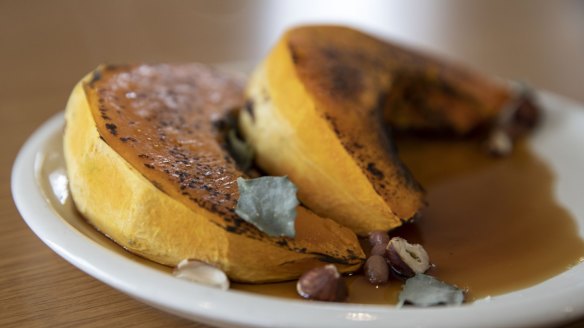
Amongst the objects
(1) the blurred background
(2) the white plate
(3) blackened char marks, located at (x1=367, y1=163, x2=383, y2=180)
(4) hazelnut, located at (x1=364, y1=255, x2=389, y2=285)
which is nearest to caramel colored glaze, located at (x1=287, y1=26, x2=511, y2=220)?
(3) blackened char marks, located at (x1=367, y1=163, x2=383, y2=180)

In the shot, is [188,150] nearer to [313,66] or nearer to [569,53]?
[313,66]

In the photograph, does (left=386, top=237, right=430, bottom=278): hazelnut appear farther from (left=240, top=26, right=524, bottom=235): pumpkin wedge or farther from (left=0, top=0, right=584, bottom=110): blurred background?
(left=0, top=0, right=584, bottom=110): blurred background

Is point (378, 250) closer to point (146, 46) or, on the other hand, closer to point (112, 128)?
point (112, 128)

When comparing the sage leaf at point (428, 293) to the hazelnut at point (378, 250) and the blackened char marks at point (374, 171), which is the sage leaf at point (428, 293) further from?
the blackened char marks at point (374, 171)

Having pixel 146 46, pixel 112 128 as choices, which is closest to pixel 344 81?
pixel 112 128

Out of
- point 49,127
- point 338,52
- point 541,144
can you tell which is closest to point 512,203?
point 541,144

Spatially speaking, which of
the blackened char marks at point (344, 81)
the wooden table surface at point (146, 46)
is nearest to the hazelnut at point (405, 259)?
the wooden table surface at point (146, 46)
